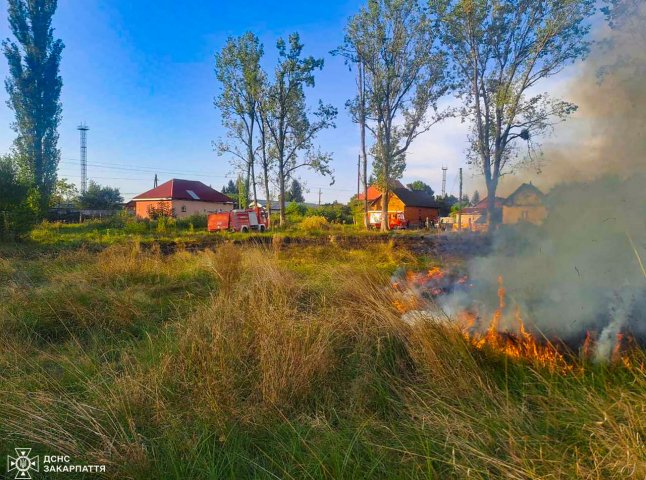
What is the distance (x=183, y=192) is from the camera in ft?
138

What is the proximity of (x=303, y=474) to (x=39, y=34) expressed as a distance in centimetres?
3559

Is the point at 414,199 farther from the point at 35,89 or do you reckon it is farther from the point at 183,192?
the point at 35,89

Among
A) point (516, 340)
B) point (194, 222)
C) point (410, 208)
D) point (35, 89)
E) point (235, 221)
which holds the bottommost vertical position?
point (516, 340)

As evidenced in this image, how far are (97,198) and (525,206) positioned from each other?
52.8 m

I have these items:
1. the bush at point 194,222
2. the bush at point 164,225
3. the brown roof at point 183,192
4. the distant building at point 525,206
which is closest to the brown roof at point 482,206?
the distant building at point 525,206

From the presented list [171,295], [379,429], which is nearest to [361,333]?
Result: [379,429]

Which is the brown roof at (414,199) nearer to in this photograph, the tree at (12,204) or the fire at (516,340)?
the tree at (12,204)

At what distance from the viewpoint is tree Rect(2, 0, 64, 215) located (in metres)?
25.7

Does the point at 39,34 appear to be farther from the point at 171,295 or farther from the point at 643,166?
the point at 643,166

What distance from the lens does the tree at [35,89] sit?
25.7 metres

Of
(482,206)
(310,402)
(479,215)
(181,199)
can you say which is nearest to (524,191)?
(482,206)

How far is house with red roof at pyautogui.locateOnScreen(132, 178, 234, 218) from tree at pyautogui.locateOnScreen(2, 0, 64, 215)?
11.1m

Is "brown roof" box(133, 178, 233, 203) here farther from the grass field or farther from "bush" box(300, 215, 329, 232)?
the grass field

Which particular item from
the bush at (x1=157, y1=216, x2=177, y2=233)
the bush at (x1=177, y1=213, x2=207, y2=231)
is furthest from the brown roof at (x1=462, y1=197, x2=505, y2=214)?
the bush at (x1=177, y1=213, x2=207, y2=231)
